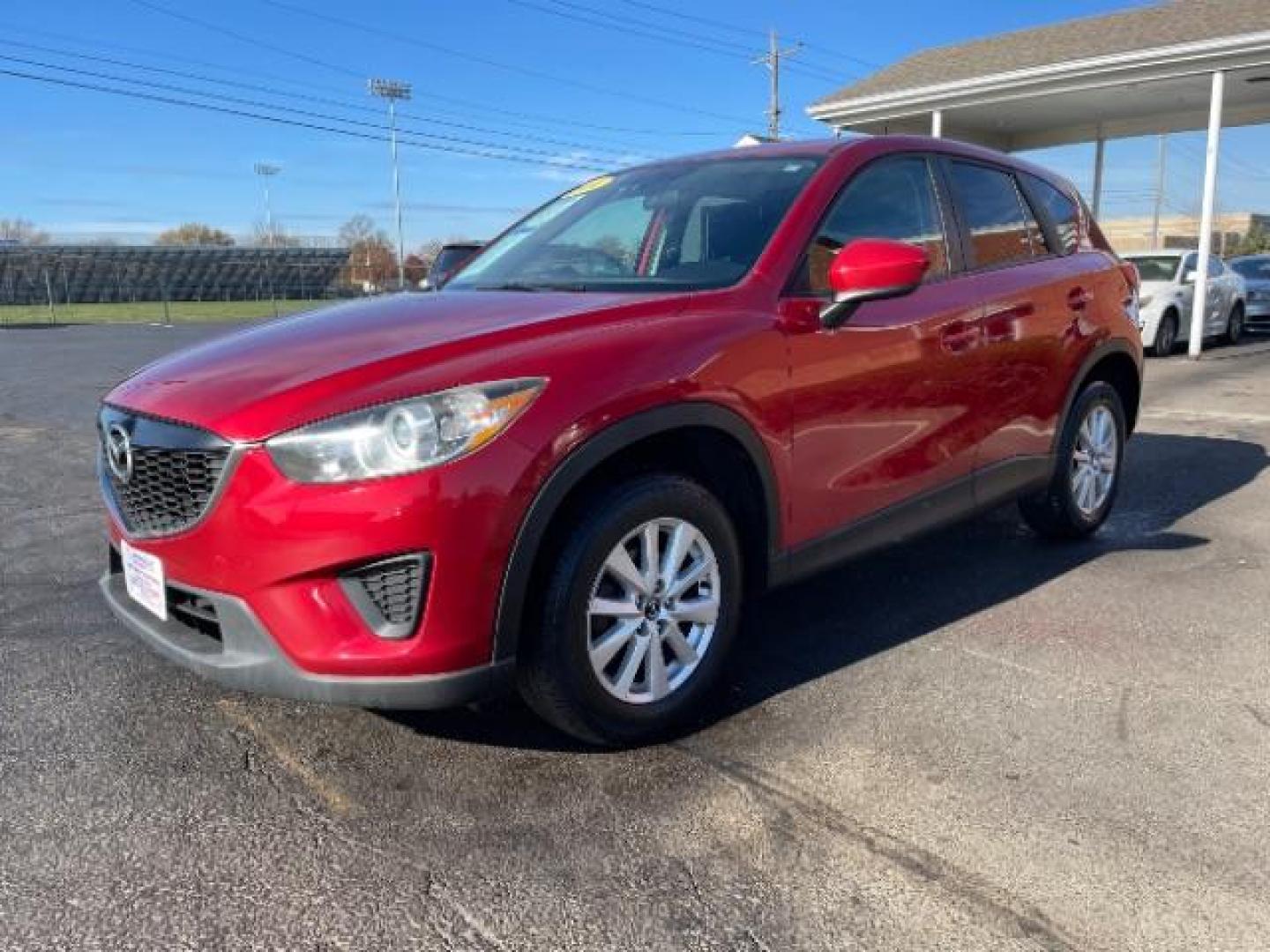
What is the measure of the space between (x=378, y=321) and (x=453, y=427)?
815 millimetres

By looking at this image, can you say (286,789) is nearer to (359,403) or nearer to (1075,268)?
(359,403)

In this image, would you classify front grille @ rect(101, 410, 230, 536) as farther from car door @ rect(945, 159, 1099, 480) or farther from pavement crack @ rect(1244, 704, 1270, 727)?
pavement crack @ rect(1244, 704, 1270, 727)

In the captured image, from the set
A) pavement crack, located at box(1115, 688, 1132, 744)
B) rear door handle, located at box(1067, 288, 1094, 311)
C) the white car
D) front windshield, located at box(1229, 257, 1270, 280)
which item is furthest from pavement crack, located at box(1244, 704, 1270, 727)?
front windshield, located at box(1229, 257, 1270, 280)

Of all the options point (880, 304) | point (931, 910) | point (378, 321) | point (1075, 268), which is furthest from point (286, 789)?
point (1075, 268)

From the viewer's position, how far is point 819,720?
9.92 ft

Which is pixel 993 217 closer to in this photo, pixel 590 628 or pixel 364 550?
pixel 590 628

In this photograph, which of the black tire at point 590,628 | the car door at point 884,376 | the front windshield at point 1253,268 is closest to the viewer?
the black tire at point 590,628

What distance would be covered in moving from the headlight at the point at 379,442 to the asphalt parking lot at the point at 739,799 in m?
0.88

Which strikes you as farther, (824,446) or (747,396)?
(824,446)

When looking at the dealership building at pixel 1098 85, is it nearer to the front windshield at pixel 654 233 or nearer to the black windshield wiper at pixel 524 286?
the front windshield at pixel 654 233

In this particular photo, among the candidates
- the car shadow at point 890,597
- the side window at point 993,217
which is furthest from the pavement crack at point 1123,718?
the side window at point 993,217

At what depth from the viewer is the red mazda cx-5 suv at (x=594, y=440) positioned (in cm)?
238

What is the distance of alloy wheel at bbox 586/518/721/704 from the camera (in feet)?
8.91

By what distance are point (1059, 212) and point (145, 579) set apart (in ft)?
13.4
